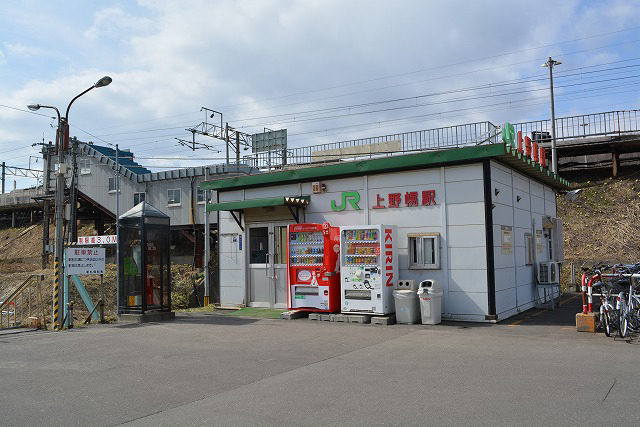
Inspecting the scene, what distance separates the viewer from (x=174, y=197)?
35.1 metres

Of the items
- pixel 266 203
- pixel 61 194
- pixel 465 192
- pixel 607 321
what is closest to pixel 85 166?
pixel 61 194

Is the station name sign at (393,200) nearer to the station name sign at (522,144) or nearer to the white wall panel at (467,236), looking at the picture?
the white wall panel at (467,236)

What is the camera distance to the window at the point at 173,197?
114ft

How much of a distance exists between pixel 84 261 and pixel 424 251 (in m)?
8.82

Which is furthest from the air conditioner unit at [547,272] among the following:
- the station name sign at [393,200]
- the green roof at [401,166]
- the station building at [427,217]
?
the station name sign at [393,200]

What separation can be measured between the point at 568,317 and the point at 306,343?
720 cm

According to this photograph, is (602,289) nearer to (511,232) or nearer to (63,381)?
(511,232)

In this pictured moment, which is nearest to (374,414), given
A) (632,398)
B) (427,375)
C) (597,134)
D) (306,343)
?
(427,375)

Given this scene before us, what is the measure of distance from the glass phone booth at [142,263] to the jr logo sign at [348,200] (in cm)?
496

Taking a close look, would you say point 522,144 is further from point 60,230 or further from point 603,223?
point 603,223

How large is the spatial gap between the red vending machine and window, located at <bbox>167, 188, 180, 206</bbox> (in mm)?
23086

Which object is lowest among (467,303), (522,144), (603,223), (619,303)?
(467,303)

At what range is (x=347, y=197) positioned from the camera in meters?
14.2

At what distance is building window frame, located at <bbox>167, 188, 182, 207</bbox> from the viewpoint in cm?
3475
